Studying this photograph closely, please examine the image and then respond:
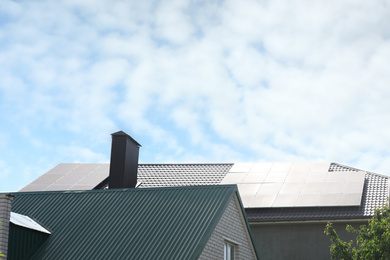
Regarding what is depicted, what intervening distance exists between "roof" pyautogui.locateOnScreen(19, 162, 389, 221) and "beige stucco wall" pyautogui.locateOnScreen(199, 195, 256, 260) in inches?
231

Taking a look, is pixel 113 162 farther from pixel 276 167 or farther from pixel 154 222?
pixel 276 167

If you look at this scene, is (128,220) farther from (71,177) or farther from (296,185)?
(71,177)

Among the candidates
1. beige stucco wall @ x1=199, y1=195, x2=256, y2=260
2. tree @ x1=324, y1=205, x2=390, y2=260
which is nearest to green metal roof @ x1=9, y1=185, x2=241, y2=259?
beige stucco wall @ x1=199, y1=195, x2=256, y2=260

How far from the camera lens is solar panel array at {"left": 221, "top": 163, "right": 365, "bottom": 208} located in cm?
2614

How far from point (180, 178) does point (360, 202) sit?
10234 millimetres

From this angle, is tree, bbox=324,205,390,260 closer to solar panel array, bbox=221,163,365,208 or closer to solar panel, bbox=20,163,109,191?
solar panel array, bbox=221,163,365,208

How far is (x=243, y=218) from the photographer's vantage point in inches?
786

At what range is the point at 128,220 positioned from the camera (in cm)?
1748

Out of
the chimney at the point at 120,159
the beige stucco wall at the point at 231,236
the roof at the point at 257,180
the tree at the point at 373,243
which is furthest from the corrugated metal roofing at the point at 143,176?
the tree at the point at 373,243

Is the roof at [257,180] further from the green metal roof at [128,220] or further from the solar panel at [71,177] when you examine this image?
the green metal roof at [128,220]

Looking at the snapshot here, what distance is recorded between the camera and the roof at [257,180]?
84.3ft

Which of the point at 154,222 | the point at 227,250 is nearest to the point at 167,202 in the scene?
the point at 154,222

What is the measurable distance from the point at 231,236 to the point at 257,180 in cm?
1079

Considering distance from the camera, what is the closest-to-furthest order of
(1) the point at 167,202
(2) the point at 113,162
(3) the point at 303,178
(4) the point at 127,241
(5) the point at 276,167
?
(4) the point at 127,241
(1) the point at 167,202
(2) the point at 113,162
(3) the point at 303,178
(5) the point at 276,167
